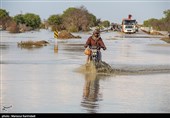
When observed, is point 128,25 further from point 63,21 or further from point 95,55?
point 95,55

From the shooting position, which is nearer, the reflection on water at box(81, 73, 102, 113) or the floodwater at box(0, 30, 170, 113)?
the floodwater at box(0, 30, 170, 113)

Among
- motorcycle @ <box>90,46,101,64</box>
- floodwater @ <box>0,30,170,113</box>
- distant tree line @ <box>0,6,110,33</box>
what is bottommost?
distant tree line @ <box>0,6,110,33</box>

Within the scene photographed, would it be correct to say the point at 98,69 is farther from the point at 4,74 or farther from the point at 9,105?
the point at 9,105

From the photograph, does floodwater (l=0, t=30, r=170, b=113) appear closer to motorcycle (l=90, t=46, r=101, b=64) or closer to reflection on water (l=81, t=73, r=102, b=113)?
reflection on water (l=81, t=73, r=102, b=113)

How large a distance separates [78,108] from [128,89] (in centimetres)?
368

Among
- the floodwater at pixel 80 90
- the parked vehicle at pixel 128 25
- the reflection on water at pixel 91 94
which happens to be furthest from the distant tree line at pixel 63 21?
the reflection on water at pixel 91 94

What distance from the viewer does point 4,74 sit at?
57.8ft

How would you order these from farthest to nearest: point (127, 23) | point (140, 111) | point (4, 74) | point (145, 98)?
point (127, 23) < point (4, 74) < point (145, 98) < point (140, 111)

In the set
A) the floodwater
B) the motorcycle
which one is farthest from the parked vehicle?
the motorcycle

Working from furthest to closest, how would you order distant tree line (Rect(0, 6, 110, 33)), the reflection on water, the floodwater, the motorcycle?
distant tree line (Rect(0, 6, 110, 33)), the motorcycle, the reflection on water, the floodwater

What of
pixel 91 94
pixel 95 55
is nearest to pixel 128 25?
pixel 95 55

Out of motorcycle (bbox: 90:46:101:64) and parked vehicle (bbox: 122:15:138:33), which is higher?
motorcycle (bbox: 90:46:101:64)

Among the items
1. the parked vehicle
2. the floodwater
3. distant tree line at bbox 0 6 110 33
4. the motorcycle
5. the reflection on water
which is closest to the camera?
the floodwater

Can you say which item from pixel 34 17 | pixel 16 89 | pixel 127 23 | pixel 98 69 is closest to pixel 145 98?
pixel 16 89
